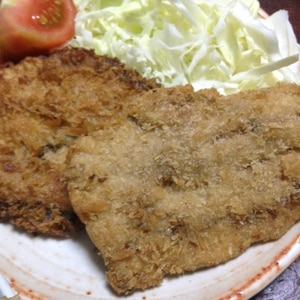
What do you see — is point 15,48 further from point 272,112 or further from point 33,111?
point 272,112

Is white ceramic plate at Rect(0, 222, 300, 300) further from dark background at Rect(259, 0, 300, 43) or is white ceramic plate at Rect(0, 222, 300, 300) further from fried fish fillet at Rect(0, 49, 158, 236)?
dark background at Rect(259, 0, 300, 43)

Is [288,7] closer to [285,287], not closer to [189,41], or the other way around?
[189,41]

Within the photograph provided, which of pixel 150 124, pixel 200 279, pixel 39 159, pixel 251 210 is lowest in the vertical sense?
pixel 200 279

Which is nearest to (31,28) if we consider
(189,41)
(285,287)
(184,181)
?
(189,41)

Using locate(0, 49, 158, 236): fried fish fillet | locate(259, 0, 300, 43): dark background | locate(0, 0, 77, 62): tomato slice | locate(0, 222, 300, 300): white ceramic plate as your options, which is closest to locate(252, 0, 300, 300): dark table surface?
locate(0, 222, 300, 300): white ceramic plate

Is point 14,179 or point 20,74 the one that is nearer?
point 14,179

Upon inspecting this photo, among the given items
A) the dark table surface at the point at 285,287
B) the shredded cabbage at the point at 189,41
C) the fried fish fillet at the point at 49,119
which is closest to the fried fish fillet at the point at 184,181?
the fried fish fillet at the point at 49,119

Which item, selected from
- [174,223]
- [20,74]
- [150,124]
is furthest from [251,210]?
[20,74]
